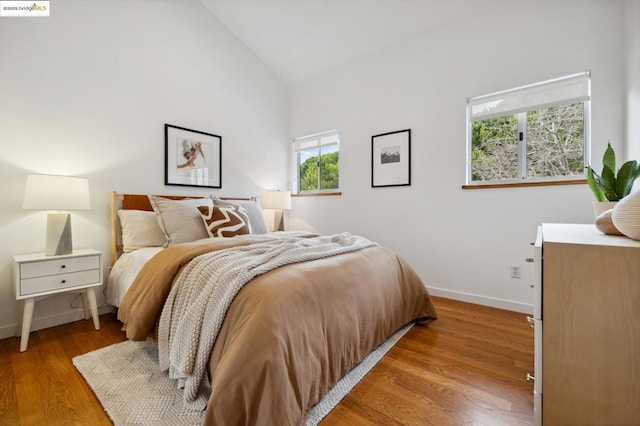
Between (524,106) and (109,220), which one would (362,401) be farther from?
(524,106)

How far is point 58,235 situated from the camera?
2014 mm

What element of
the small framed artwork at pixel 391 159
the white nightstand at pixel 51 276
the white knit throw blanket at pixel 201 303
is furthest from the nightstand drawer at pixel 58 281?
the small framed artwork at pixel 391 159

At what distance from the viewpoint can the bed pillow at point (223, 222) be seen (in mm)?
2352

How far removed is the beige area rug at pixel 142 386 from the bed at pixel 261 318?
0.22ft

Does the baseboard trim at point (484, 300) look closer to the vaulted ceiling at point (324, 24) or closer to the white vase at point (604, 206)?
the white vase at point (604, 206)

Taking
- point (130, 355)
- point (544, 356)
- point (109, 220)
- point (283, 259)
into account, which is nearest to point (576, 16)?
point (544, 356)

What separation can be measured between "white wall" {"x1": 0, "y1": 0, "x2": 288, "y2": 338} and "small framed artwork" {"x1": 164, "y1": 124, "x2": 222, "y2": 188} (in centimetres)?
7

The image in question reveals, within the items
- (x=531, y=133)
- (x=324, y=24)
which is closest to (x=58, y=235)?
(x=324, y=24)

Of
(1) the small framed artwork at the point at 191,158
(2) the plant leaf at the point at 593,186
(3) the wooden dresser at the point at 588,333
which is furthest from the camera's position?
(1) the small framed artwork at the point at 191,158

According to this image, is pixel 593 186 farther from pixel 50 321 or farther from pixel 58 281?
pixel 50 321

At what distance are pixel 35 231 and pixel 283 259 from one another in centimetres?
208

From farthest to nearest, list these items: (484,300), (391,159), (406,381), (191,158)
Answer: (391,159), (191,158), (484,300), (406,381)

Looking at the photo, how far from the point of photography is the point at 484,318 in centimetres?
234

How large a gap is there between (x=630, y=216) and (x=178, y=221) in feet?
8.44
